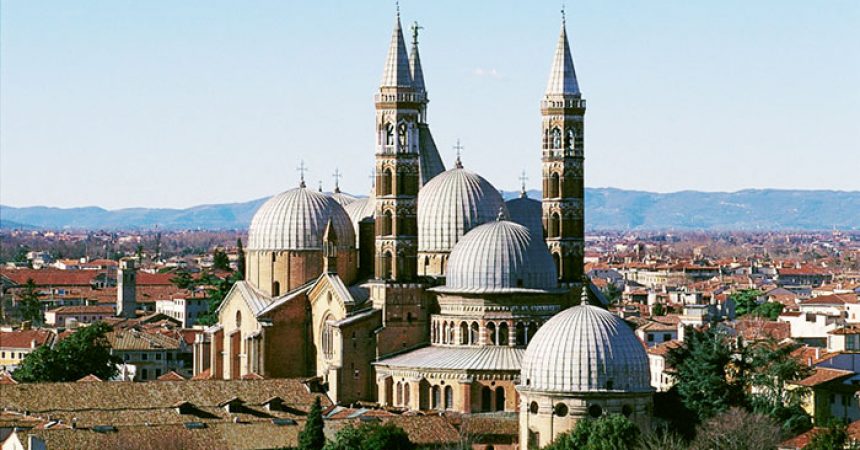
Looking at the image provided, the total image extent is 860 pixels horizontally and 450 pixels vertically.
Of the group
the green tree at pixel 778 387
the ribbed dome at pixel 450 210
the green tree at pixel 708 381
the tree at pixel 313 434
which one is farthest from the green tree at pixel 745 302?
the tree at pixel 313 434

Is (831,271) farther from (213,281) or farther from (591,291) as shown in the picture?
(591,291)

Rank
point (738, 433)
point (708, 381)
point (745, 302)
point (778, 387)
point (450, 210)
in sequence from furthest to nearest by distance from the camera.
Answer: point (745, 302)
point (450, 210)
point (778, 387)
point (708, 381)
point (738, 433)

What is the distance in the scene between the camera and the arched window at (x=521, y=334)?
46094mm

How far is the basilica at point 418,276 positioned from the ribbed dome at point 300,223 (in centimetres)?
4

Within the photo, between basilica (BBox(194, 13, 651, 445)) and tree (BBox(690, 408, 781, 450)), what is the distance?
104 inches

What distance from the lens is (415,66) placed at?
50281mm

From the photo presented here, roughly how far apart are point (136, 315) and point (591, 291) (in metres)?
45.9

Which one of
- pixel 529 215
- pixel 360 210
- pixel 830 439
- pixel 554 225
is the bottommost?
pixel 830 439

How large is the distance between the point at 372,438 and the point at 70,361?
1806cm

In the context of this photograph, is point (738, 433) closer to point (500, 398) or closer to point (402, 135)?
point (500, 398)

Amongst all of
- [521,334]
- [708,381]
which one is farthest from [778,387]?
[521,334]

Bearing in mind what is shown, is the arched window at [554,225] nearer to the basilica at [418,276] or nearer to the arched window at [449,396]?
the basilica at [418,276]

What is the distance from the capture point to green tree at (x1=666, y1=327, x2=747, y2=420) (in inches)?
1722

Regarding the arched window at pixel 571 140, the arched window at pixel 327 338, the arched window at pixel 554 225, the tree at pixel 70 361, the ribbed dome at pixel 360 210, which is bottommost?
the tree at pixel 70 361
